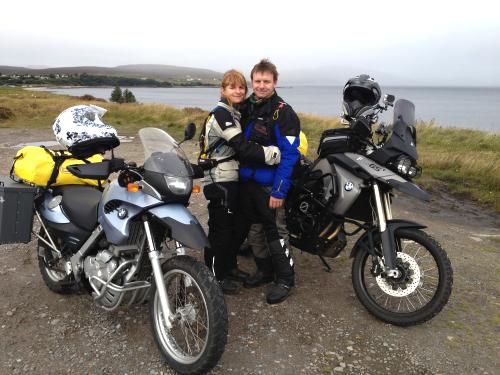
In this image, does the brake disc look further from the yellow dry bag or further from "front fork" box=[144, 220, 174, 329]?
the yellow dry bag

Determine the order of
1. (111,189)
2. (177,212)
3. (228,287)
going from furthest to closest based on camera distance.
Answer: (228,287)
(111,189)
(177,212)

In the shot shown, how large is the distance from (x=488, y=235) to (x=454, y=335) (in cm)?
307

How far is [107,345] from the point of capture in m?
3.03

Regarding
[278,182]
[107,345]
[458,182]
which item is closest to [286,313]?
[278,182]

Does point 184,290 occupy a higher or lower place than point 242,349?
higher

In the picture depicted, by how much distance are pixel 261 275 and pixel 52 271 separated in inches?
69.5

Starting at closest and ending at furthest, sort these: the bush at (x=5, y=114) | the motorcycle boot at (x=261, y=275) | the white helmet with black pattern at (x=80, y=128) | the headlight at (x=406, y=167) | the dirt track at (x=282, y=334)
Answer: the dirt track at (x=282, y=334)
the white helmet with black pattern at (x=80, y=128)
the headlight at (x=406, y=167)
the motorcycle boot at (x=261, y=275)
the bush at (x=5, y=114)

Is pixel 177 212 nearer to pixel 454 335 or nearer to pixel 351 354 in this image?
pixel 351 354

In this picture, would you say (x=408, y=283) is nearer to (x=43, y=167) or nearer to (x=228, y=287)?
(x=228, y=287)

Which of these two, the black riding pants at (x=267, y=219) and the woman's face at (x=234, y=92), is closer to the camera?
the woman's face at (x=234, y=92)

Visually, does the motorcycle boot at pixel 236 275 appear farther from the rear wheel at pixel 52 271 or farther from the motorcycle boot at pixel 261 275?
the rear wheel at pixel 52 271

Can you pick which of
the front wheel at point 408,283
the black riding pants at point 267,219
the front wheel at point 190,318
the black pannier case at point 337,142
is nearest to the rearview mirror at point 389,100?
the black pannier case at point 337,142

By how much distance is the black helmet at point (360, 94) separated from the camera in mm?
3725

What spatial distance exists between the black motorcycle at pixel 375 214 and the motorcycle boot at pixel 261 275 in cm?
31
